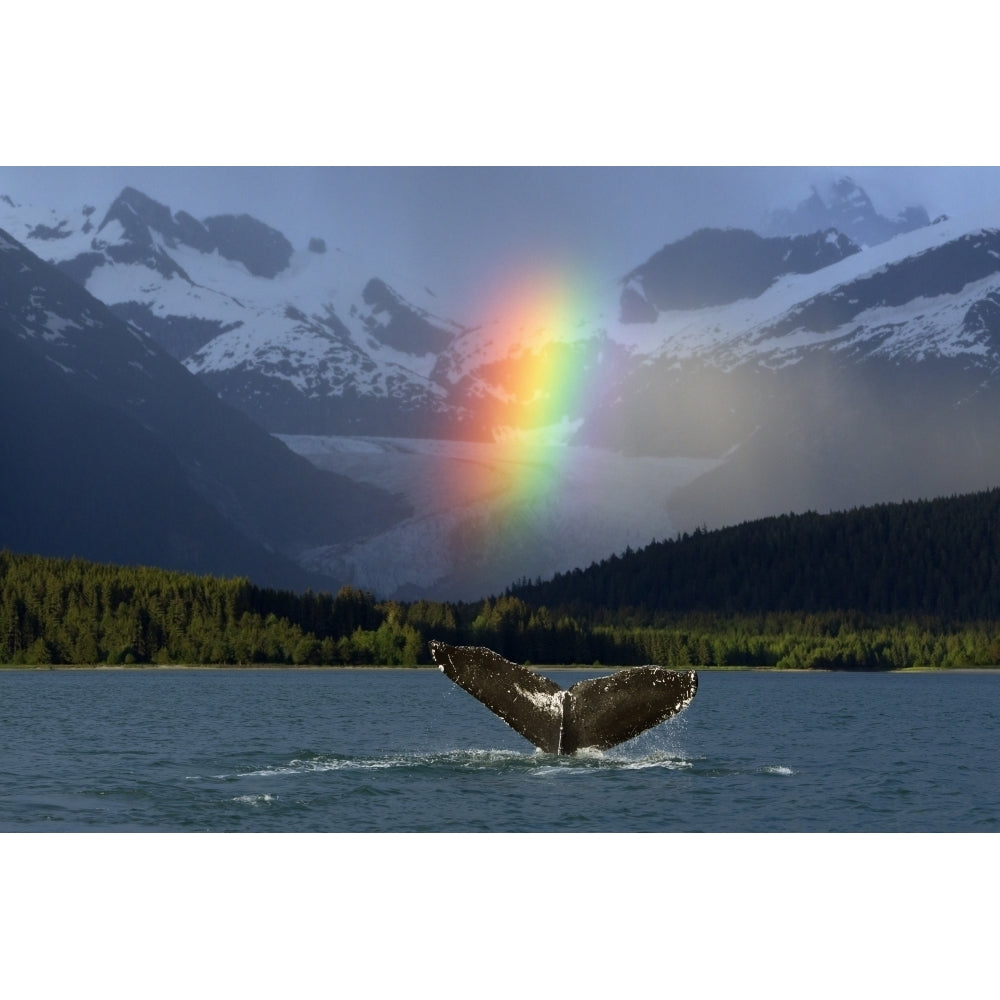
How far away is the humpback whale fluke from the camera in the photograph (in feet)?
166

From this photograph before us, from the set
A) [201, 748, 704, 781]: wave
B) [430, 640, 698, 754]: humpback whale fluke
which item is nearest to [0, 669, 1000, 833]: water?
[201, 748, 704, 781]: wave

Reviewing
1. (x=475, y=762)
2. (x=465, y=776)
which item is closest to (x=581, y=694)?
(x=465, y=776)

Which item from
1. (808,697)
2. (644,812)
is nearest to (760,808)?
(644,812)

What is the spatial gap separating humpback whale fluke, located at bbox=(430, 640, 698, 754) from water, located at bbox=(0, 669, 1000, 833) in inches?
77.6

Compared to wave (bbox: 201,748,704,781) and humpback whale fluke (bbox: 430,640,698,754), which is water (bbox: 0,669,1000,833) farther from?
humpback whale fluke (bbox: 430,640,698,754)

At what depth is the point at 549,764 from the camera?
57344 millimetres

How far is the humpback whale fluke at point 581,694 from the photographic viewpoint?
166ft

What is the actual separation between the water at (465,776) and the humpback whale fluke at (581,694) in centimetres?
197

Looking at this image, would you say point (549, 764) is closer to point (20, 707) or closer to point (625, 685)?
point (625, 685)

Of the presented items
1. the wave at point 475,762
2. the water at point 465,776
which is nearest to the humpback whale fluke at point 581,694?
the water at point 465,776

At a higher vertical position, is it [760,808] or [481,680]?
[481,680]

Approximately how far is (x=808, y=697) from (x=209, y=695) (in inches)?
2072

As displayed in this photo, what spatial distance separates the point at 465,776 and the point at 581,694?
642 centimetres

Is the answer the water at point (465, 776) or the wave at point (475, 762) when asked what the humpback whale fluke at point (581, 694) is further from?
the wave at point (475, 762)
